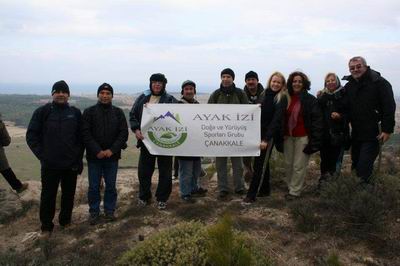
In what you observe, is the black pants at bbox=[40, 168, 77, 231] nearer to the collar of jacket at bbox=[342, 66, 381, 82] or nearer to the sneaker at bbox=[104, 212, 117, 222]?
the sneaker at bbox=[104, 212, 117, 222]

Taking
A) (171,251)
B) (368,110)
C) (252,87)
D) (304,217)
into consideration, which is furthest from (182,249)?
(252,87)

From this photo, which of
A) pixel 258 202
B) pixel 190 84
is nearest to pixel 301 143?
pixel 258 202

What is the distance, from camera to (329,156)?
24.1 feet

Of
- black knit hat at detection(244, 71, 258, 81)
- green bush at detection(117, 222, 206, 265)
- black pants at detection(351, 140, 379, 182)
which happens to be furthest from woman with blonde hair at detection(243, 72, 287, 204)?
green bush at detection(117, 222, 206, 265)

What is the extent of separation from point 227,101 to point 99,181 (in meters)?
2.68

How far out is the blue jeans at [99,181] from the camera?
6.57 meters

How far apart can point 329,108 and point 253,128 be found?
134 cm

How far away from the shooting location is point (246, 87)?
852cm

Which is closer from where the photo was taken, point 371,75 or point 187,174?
point 371,75

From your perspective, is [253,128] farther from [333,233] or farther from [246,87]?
[333,233]

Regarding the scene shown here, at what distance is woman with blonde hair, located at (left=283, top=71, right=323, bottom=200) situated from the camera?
6746 millimetres

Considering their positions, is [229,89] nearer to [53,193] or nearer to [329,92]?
[329,92]

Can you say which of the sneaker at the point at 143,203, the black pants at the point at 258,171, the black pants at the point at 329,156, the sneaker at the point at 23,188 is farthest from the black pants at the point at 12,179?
the black pants at the point at 329,156

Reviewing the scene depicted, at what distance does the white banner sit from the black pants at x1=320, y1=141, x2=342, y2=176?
124 cm
